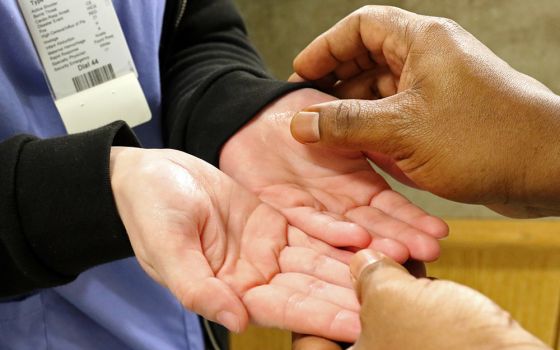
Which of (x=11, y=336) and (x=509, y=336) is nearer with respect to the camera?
(x=509, y=336)

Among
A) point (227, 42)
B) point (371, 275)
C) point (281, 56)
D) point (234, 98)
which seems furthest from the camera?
point (281, 56)

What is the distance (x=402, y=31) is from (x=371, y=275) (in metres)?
0.30

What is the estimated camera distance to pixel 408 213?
0.54 metres

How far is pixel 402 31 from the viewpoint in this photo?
583 millimetres

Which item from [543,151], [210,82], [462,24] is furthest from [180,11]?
[462,24]

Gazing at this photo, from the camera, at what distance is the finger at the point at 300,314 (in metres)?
0.41

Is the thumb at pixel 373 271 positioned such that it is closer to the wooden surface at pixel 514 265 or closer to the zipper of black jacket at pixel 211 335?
the zipper of black jacket at pixel 211 335

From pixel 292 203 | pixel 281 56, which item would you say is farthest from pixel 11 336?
pixel 281 56

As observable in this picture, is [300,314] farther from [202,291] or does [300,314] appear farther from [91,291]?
[91,291]

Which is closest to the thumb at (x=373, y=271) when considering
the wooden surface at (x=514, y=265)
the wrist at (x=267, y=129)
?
the wrist at (x=267, y=129)

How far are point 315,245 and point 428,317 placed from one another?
0.68 feet

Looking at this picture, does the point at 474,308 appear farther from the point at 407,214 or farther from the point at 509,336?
the point at 407,214

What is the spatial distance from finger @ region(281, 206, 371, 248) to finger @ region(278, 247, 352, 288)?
0.02m

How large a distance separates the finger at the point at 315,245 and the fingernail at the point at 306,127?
0.29 ft
